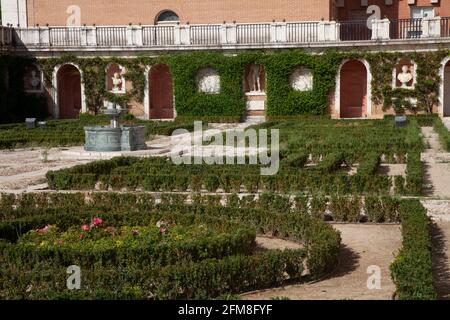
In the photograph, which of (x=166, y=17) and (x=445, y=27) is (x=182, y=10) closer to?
(x=166, y=17)

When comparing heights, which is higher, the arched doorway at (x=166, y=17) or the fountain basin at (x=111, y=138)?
the arched doorway at (x=166, y=17)

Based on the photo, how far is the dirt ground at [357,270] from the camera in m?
9.72

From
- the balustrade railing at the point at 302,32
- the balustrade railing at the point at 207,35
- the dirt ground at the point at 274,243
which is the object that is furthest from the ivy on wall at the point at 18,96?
the dirt ground at the point at 274,243

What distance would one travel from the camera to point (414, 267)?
923 centimetres

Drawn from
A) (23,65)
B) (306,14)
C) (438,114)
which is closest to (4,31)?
(23,65)

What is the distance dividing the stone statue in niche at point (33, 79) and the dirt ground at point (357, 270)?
29459mm

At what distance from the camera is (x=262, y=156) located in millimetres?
21234

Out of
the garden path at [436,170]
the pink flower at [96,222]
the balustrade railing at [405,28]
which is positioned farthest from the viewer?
the balustrade railing at [405,28]

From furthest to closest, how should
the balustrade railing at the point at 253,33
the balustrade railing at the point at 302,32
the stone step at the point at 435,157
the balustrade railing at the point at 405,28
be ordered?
the balustrade railing at the point at 405,28, the balustrade railing at the point at 253,33, the balustrade railing at the point at 302,32, the stone step at the point at 435,157

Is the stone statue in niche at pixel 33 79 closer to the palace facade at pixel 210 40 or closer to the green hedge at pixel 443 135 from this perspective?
the palace facade at pixel 210 40

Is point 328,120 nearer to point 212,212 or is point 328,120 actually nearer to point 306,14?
point 306,14

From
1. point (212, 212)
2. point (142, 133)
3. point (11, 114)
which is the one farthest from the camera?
point (11, 114)

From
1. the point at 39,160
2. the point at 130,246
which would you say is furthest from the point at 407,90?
the point at 130,246
